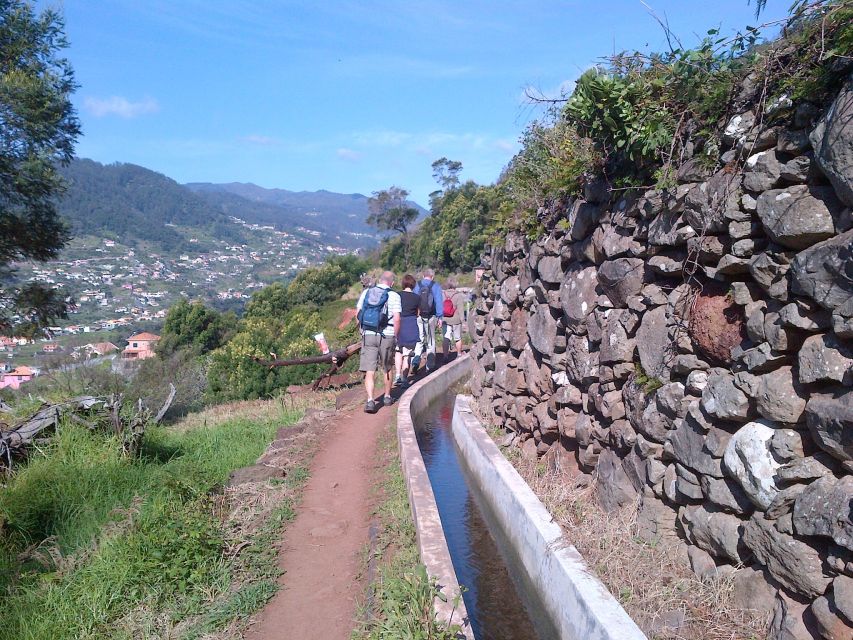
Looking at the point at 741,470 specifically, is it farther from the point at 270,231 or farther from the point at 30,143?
the point at 270,231

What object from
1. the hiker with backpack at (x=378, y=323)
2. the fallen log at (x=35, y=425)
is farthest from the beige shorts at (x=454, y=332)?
the fallen log at (x=35, y=425)

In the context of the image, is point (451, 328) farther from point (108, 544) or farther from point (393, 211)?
point (393, 211)

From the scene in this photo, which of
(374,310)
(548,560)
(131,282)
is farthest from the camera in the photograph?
(131,282)

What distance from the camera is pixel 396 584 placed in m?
4.55

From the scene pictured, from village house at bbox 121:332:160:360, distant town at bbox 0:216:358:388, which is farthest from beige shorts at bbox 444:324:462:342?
village house at bbox 121:332:160:360

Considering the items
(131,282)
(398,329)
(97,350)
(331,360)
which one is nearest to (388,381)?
(398,329)

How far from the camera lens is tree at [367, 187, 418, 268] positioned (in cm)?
5225

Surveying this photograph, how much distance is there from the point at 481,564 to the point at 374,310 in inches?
164

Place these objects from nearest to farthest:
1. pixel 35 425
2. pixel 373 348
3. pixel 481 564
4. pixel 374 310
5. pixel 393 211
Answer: pixel 481 564
pixel 35 425
pixel 374 310
pixel 373 348
pixel 393 211

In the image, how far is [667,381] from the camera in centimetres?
479

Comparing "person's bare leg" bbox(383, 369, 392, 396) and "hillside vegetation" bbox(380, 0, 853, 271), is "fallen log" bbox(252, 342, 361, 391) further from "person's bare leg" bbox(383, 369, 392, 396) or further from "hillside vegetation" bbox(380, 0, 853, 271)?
"hillside vegetation" bbox(380, 0, 853, 271)

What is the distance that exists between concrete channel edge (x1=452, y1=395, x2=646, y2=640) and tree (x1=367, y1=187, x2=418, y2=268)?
4551 cm

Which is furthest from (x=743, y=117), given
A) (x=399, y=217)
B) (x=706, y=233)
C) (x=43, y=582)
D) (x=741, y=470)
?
(x=399, y=217)

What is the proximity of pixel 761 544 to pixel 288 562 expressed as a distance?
3.64 metres
